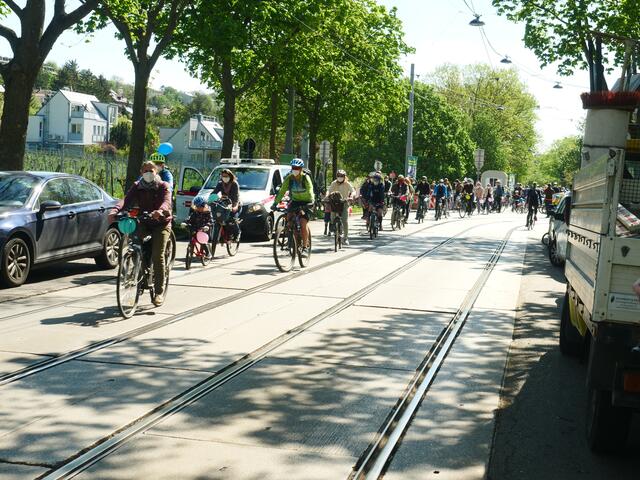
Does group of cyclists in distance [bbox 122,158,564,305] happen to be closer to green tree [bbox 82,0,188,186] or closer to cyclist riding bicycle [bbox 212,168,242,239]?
cyclist riding bicycle [bbox 212,168,242,239]

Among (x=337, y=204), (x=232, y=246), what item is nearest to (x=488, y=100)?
(x=337, y=204)

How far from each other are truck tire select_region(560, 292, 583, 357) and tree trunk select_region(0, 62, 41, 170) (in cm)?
1277

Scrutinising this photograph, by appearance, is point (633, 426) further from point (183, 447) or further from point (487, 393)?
point (183, 447)

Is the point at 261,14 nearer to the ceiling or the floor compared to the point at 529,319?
nearer to the ceiling

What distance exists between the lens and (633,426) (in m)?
5.98

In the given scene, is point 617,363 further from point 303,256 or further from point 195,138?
point 195,138

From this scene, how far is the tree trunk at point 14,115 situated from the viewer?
17609 millimetres

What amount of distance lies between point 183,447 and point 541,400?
2808 mm

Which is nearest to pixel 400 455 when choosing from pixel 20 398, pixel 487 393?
pixel 487 393

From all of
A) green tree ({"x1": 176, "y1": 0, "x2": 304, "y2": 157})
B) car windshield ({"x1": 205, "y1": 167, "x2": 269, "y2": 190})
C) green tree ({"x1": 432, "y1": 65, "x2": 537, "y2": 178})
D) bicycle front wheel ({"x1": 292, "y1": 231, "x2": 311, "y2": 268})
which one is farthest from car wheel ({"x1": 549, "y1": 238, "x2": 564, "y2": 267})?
green tree ({"x1": 432, "y1": 65, "x2": 537, "y2": 178})

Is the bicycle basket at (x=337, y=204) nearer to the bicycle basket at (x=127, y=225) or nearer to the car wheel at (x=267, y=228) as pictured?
the car wheel at (x=267, y=228)

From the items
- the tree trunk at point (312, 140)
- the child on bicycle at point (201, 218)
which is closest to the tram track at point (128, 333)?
the child on bicycle at point (201, 218)

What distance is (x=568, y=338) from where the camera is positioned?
812 centimetres

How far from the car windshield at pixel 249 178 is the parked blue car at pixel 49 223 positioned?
24.8 ft
